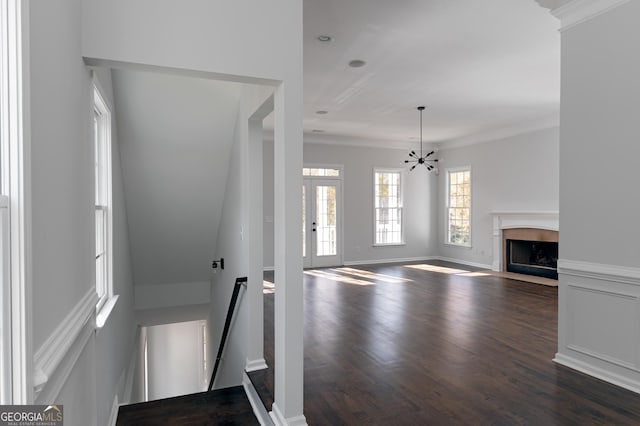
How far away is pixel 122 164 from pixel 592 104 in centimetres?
464

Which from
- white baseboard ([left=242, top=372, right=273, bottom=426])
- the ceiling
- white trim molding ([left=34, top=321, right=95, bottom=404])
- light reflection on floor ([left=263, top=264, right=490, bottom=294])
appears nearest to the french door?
light reflection on floor ([left=263, top=264, right=490, bottom=294])

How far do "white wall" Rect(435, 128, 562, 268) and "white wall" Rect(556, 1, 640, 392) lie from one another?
4407 millimetres

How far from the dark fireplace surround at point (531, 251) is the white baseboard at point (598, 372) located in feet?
14.4

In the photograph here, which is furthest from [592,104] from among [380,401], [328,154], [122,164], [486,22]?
[328,154]

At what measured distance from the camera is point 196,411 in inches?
117

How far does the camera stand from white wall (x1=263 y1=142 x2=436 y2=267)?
8.88 m

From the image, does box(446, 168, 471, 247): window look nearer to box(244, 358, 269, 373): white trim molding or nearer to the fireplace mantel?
the fireplace mantel

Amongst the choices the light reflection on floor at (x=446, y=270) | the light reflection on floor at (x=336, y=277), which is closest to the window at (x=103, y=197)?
the light reflection on floor at (x=336, y=277)

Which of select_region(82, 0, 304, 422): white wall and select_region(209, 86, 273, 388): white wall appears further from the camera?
select_region(209, 86, 273, 388): white wall

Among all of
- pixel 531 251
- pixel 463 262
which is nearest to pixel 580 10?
pixel 531 251

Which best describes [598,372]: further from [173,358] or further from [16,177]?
[173,358]

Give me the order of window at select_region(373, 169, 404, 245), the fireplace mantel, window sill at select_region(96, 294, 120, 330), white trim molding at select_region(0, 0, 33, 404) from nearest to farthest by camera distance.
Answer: white trim molding at select_region(0, 0, 33, 404), window sill at select_region(96, 294, 120, 330), the fireplace mantel, window at select_region(373, 169, 404, 245)

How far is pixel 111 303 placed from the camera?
3.21 metres

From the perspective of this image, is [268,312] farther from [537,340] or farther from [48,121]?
[48,121]
